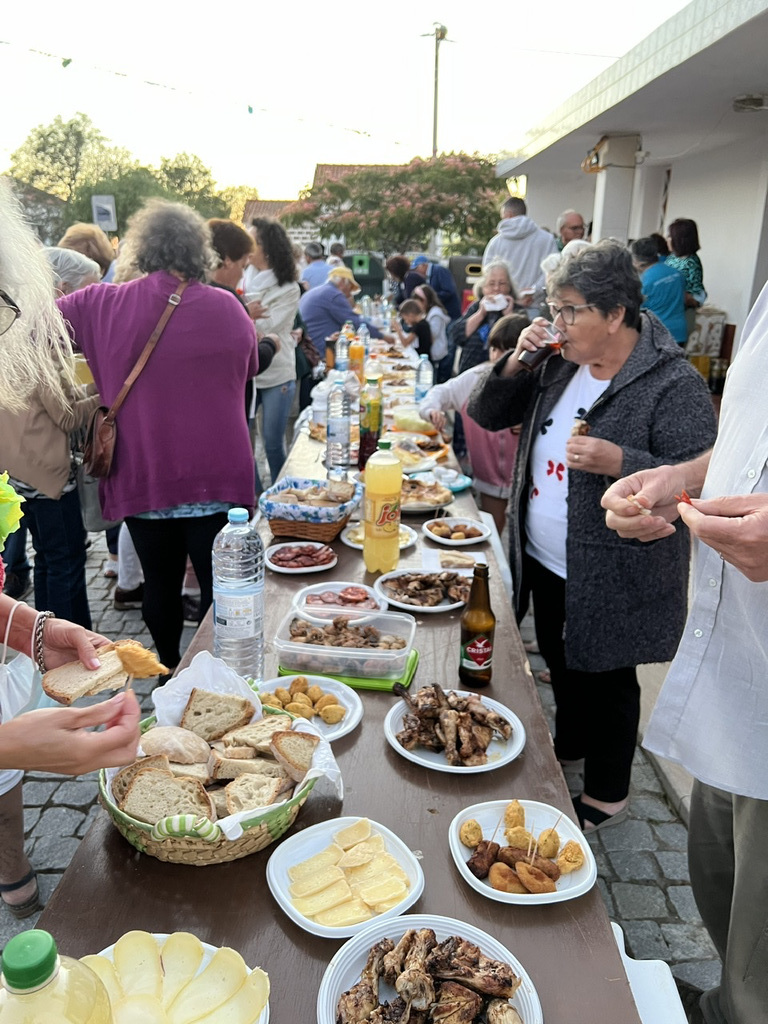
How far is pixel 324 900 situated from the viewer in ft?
4.01

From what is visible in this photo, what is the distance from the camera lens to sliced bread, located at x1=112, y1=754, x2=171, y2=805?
1344 mm

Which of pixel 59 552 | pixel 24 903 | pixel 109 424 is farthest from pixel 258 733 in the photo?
Answer: pixel 59 552

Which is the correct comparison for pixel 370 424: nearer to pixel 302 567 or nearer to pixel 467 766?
pixel 302 567

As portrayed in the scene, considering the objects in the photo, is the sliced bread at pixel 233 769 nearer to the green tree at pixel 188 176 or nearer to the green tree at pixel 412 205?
the green tree at pixel 412 205

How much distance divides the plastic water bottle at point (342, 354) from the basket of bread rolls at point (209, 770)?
438cm

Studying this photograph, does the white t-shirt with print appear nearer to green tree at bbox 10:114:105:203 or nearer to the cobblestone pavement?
the cobblestone pavement

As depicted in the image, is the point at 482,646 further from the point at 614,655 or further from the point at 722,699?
the point at 614,655

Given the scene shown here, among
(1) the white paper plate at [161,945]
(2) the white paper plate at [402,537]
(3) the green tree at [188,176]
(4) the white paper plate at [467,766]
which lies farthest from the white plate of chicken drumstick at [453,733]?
(3) the green tree at [188,176]

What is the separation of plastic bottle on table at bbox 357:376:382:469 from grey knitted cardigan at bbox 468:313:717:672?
142cm

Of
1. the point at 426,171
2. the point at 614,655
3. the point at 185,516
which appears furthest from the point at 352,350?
the point at 426,171

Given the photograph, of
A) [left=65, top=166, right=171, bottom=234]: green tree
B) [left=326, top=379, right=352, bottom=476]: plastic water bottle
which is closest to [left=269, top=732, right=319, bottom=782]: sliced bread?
[left=326, top=379, right=352, bottom=476]: plastic water bottle

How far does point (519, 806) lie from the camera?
56.4 inches

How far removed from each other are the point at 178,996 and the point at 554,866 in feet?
2.17

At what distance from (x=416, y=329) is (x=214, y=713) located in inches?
301
